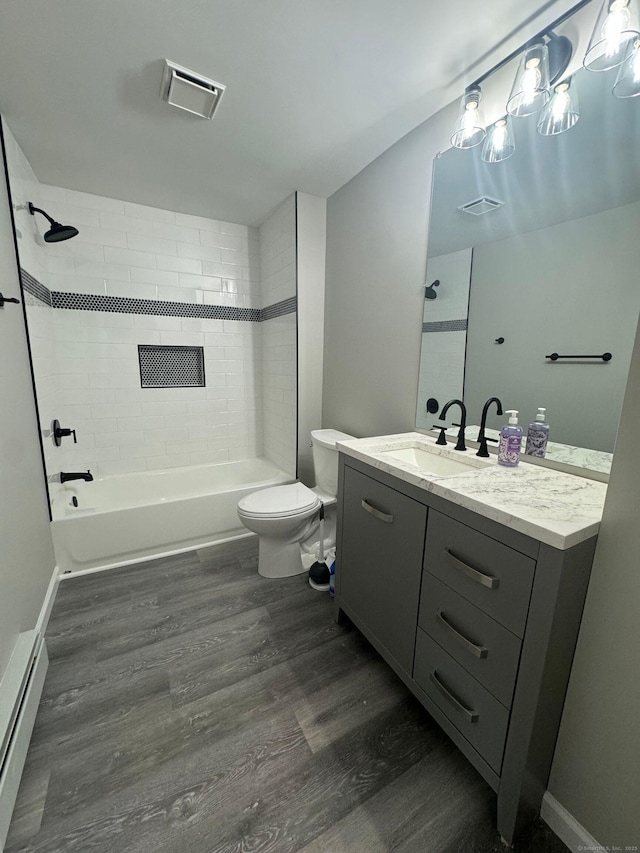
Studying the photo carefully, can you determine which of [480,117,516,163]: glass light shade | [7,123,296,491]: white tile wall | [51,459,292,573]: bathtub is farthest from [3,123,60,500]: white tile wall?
[480,117,516,163]: glass light shade

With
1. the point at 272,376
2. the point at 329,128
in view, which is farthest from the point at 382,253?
the point at 272,376

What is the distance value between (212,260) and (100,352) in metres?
1.18

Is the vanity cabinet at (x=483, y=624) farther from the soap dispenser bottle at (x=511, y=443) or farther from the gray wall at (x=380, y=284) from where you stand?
Result: the gray wall at (x=380, y=284)

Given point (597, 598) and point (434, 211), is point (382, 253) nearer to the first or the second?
point (434, 211)

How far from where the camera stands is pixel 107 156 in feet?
6.32

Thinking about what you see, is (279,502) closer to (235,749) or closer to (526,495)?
(235,749)

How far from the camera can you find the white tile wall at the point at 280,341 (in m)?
2.55

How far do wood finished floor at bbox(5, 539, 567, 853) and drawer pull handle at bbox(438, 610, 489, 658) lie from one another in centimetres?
50

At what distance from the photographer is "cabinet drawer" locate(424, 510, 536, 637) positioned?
32.8 inches

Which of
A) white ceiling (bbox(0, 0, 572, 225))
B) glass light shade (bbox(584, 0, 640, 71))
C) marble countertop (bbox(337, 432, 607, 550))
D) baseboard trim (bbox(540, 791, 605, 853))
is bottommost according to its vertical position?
baseboard trim (bbox(540, 791, 605, 853))

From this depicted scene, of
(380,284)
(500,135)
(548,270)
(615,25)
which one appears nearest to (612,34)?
(615,25)

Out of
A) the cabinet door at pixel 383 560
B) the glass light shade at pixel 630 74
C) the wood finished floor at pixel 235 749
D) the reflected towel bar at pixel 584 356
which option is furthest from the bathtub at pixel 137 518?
the glass light shade at pixel 630 74

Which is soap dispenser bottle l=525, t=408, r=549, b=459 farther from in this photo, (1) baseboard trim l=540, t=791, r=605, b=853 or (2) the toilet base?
(2) the toilet base

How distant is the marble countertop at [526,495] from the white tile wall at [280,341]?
57.0 inches
